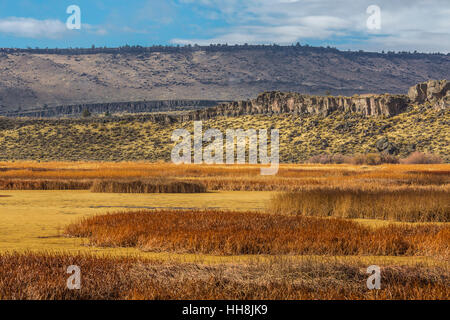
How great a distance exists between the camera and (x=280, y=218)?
20.7 metres

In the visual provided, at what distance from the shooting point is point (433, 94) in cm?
8962

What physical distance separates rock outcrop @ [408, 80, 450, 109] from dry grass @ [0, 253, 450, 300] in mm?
79778

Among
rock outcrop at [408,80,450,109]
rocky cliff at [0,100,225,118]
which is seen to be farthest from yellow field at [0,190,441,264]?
rocky cliff at [0,100,225,118]

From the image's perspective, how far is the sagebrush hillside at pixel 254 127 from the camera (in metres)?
79.8

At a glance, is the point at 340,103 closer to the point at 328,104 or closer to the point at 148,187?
the point at 328,104

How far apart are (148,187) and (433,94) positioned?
62140 mm

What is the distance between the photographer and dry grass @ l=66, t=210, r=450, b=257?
50.8ft

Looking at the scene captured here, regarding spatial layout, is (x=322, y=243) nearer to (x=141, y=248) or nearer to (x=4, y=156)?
(x=141, y=248)
